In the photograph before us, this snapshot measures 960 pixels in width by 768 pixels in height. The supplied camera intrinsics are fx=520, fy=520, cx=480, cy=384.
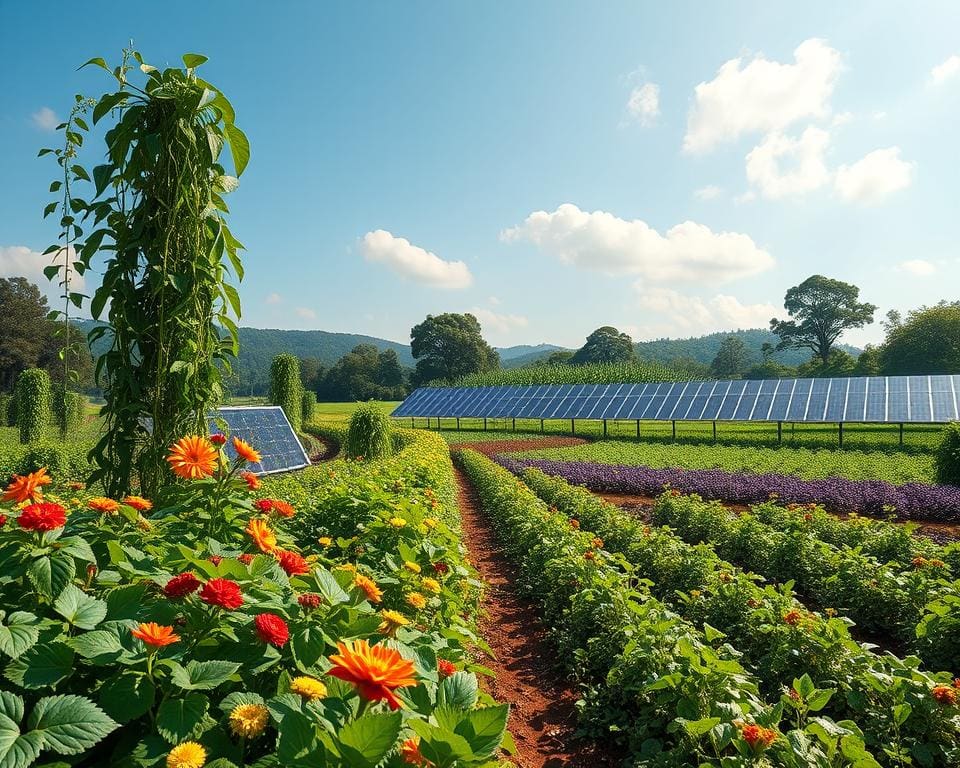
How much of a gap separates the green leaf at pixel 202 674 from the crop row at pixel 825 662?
287 centimetres

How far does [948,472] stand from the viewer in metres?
11.7

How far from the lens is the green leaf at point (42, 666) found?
1.05 meters

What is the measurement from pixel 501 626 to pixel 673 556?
1.93m

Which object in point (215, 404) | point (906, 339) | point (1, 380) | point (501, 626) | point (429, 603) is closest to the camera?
point (429, 603)

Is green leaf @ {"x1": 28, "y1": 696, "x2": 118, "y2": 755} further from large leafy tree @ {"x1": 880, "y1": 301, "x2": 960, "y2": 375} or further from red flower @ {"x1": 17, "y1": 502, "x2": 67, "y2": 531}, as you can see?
large leafy tree @ {"x1": 880, "y1": 301, "x2": 960, "y2": 375}

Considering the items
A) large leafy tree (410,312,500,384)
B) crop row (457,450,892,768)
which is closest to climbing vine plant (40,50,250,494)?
crop row (457,450,892,768)

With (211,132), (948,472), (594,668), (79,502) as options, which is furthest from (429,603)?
(948,472)

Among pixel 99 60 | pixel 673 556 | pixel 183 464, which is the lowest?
pixel 673 556

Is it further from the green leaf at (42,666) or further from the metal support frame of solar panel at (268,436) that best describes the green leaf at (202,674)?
the metal support frame of solar panel at (268,436)

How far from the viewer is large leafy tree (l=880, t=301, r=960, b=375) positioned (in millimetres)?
46062

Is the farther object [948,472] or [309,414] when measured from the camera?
[309,414]

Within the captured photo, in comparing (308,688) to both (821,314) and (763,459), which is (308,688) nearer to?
(763,459)

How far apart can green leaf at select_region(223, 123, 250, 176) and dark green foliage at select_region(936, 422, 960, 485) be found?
14990 millimetres

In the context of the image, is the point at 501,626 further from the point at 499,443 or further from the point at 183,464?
the point at 499,443
